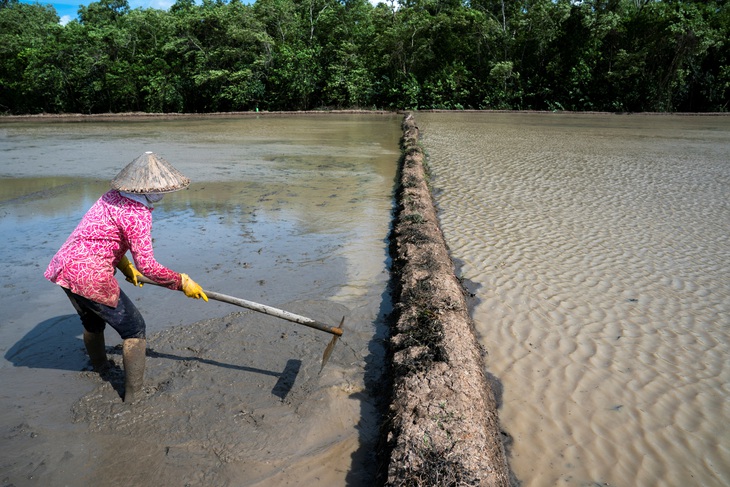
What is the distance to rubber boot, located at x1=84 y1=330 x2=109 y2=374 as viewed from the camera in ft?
11.8

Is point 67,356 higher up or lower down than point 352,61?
lower down

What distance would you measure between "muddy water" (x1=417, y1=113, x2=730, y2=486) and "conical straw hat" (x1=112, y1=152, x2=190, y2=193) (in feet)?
8.63

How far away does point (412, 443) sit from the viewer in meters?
2.82

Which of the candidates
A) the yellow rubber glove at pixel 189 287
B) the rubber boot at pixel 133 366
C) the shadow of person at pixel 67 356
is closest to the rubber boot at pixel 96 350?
the shadow of person at pixel 67 356

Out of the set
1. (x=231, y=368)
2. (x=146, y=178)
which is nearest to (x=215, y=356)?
(x=231, y=368)

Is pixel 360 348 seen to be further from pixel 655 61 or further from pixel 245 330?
pixel 655 61

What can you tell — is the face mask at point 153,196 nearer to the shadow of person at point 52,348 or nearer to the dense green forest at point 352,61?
the shadow of person at point 52,348

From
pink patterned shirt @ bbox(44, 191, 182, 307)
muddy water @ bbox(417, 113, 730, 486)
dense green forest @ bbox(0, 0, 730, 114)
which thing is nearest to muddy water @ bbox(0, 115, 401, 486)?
pink patterned shirt @ bbox(44, 191, 182, 307)

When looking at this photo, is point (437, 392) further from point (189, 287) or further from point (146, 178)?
point (146, 178)

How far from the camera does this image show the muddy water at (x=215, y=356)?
297cm

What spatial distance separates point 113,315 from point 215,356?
100cm

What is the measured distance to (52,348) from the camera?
13.4 feet

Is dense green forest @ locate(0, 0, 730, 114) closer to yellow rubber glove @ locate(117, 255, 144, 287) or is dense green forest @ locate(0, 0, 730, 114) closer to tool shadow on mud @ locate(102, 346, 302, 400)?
tool shadow on mud @ locate(102, 346, 302, 400)

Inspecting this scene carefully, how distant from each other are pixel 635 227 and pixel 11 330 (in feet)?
24.8
